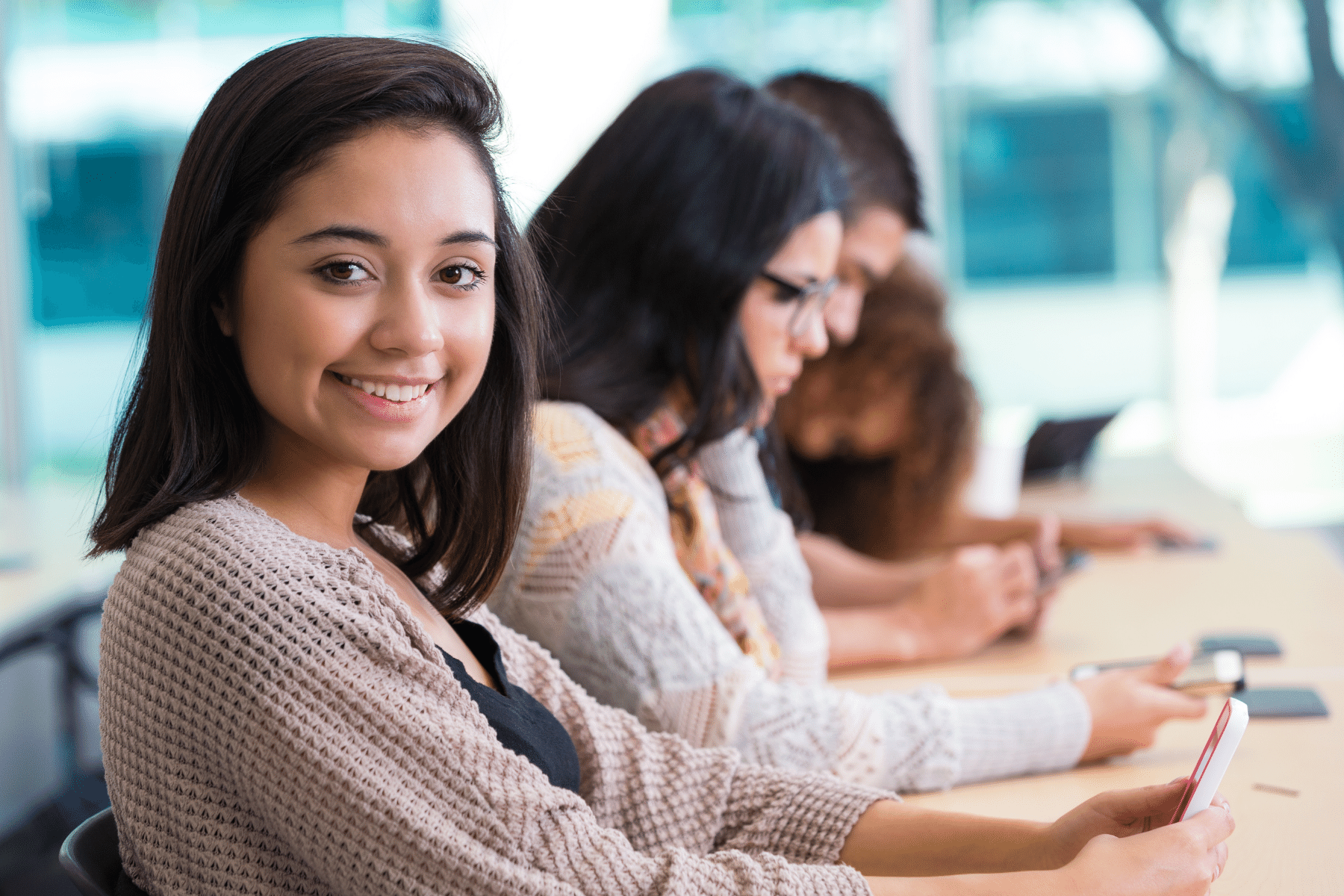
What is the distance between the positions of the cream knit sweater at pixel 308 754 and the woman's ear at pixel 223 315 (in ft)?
0.42

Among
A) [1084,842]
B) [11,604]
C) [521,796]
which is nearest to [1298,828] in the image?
[1084,842]

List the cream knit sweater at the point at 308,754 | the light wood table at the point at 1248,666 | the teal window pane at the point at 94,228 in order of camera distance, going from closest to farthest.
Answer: the cream knit sweater at the point at 308,754 < the light wood table at the point at 1248,666 < the teal window pane at the point at 94,228

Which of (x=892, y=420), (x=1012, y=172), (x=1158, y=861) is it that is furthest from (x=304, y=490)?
(x=1012, y=172)

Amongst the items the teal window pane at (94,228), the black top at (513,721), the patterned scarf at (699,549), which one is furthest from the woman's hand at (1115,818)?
the teal window pane at (94,228)

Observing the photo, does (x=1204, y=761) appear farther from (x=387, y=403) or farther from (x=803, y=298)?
(x=803, y=298)

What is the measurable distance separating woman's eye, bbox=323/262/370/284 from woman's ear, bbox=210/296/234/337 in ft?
0.28

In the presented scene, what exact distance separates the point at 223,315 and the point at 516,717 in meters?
0.36

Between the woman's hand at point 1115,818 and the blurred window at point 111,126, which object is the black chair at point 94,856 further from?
the blurred window at point 111,126

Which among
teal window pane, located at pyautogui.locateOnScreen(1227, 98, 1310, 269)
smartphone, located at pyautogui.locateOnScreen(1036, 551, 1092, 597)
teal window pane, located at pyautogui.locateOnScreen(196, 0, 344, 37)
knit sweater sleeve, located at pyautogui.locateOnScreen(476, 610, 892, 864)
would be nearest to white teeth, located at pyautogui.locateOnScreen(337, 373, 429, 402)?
knit sweater sleeve, located at pyautogui.locateOnScreen(476, 610, 892, 864)

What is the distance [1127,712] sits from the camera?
123 centimetres

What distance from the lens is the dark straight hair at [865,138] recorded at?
2042 millimetres

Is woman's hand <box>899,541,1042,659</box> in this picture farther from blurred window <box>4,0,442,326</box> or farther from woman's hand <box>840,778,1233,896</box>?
blurred window <box>4,0,442,326</box>

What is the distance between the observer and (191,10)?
4.32 m

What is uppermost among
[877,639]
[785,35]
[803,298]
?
[785,35]
